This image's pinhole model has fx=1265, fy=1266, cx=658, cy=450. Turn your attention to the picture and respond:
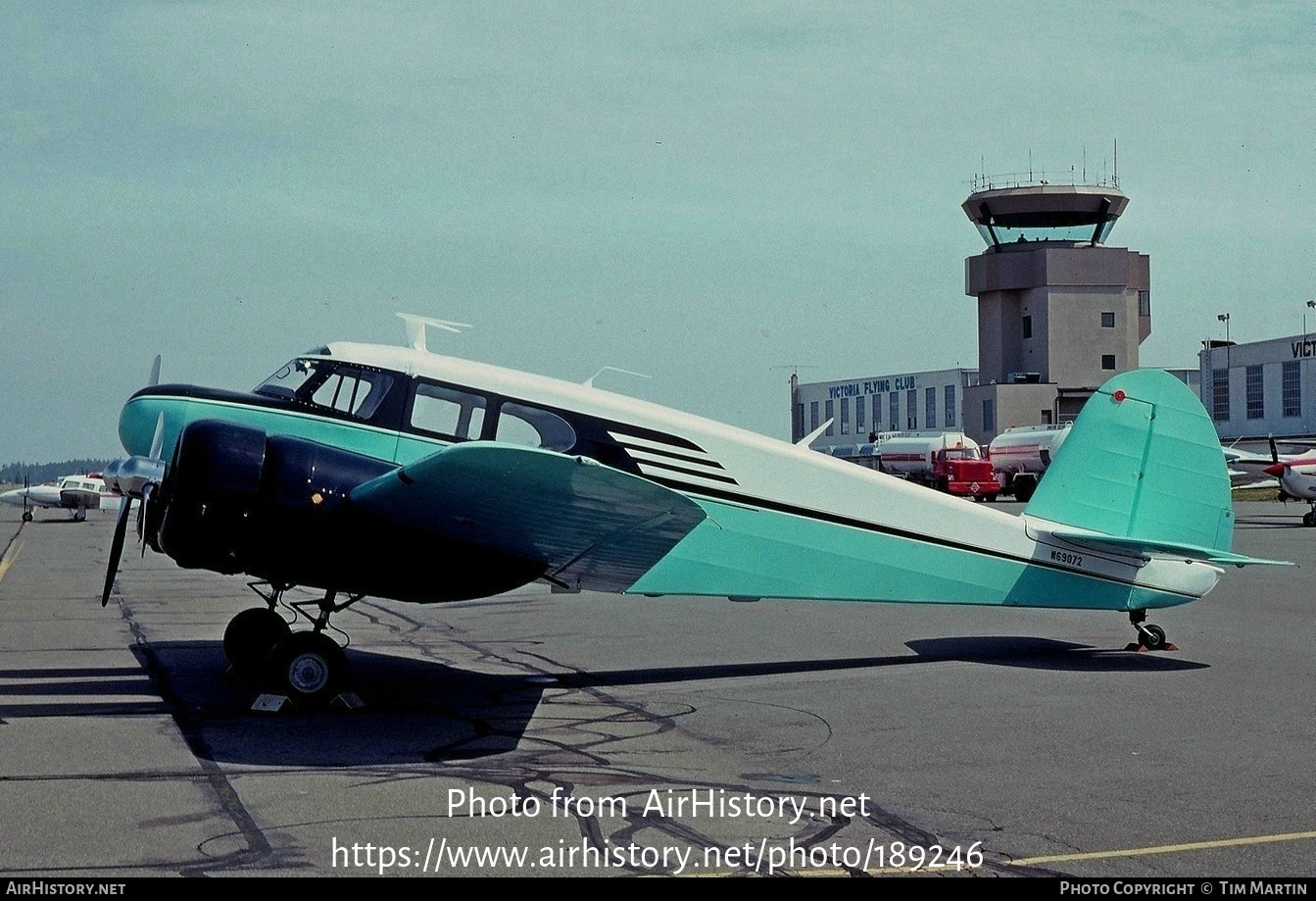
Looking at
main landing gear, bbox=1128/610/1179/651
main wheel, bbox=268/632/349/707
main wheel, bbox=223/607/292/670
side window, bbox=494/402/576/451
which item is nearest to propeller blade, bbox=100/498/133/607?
main wheel, bbox=268/632/349/707

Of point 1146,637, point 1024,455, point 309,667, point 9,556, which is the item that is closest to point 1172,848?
point 309,667

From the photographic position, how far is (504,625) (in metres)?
15.6

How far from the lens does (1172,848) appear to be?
5934 millimetres

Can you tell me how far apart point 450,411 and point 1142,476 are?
667 cm

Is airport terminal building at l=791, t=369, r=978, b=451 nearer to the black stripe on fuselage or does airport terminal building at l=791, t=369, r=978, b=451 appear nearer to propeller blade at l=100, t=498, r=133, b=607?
the black stripe on fuselage

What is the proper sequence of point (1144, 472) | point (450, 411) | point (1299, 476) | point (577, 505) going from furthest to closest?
1. point (1299, 476)
2. point (1144, 472)
3. point (450, 411)
4. point (577, 505)

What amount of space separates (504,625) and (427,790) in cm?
860

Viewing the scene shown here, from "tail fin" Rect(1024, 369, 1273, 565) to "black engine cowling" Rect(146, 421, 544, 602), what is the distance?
5690 millimetres

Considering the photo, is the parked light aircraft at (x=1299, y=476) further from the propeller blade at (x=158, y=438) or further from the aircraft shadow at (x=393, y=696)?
the propeller blade at (x=158, y=438)

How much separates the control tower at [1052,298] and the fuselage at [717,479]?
69.5 meters

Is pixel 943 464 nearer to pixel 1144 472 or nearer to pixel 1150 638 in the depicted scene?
pixel 1150 638

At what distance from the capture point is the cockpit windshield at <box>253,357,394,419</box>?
10141mm

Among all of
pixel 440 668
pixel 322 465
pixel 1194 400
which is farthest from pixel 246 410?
pixel 1194 400

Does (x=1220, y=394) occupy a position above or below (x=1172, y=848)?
above
